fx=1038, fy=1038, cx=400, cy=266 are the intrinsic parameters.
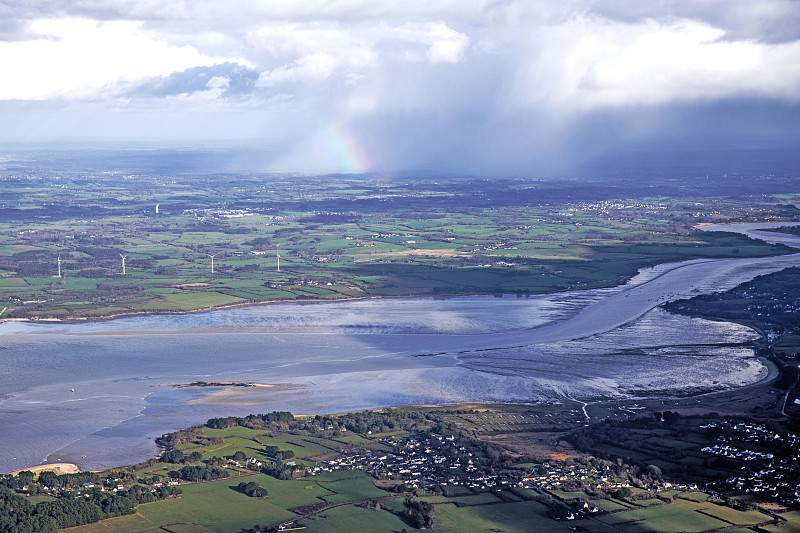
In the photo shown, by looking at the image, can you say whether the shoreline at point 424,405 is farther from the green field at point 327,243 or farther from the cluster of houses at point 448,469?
the green field at point 327,243

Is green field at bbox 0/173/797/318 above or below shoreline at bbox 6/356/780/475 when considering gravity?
above

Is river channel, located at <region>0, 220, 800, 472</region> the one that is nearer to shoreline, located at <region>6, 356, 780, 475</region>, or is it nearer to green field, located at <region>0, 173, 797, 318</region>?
shoreline, located at <region>6, 356, 780, 475</region>

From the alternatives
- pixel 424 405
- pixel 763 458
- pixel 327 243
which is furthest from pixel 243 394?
pixel 327 243

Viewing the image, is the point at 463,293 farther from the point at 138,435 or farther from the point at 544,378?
the point at 138,435

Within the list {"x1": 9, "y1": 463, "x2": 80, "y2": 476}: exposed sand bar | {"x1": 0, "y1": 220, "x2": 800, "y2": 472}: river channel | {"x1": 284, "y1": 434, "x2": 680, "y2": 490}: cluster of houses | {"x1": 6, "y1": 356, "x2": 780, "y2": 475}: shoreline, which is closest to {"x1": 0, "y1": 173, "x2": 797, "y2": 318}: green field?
{"x1": 0, "y1": 220, "x2": 800, "y2": 472}: river channel

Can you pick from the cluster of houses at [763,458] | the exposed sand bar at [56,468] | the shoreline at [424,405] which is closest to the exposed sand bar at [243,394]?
the shoreline at [424,405]

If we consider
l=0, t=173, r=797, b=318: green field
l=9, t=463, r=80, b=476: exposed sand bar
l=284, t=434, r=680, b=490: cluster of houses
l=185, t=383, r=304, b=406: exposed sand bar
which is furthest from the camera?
l=0, t=173, r=797, b=318: green field
